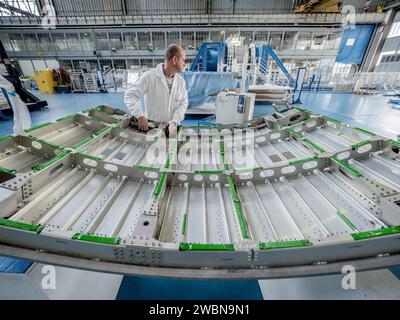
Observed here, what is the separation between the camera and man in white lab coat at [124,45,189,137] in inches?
111

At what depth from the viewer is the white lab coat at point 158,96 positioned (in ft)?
9.43

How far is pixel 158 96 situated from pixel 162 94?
85 mm

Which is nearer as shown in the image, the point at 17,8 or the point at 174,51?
the point at 174,51

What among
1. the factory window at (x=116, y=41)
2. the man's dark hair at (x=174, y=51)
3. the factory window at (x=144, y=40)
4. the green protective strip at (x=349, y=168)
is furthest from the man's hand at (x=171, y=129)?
the factory window at (x=116, y=41)

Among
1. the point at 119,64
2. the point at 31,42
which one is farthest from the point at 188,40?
the point at 31,42

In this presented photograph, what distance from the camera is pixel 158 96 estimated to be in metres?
3.06

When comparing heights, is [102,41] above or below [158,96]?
above

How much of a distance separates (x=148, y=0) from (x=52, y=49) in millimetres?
10727

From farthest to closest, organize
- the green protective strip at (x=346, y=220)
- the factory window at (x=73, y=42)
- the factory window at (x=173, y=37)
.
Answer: the factory window at (x=73, y=42)
the factory window at (x=173, y=37)
the green protective strip at (x=346, y=220)

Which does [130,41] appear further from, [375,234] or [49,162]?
[375,234]

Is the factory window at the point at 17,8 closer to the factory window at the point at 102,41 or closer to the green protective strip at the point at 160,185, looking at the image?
the factory window at the point at 102,41

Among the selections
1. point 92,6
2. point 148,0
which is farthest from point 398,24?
point 92,6

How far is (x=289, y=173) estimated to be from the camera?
242 centimetres
